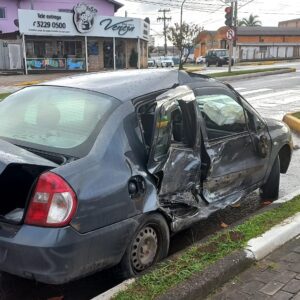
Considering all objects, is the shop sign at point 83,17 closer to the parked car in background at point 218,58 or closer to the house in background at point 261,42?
the parked car in background at point 218,58

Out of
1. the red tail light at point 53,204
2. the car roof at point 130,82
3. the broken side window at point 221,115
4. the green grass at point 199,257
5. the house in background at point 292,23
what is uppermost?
the house in background at point 292,23

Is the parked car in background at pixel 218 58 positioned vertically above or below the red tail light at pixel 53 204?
below

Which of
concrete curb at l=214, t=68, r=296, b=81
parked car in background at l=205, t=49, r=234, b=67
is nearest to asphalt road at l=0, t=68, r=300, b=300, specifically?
concrete curb at l=214, t=68, r=296, b=81

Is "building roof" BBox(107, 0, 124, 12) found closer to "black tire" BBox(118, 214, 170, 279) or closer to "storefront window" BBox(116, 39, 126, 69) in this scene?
"storefront window" BBox(116, 39, 126, 69)

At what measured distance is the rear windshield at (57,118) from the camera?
3.37m

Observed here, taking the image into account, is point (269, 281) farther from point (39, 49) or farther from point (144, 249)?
point (39, 49)

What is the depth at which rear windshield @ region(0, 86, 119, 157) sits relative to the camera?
11.0 feet

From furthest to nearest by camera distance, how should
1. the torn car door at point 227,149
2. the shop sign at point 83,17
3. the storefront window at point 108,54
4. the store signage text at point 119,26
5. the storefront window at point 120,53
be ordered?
the storefront window at point 120,53, the storefront window at point 108,54, the store signage text at point 119,26, the shop sign at point 83,17, the torn car door at point 227,149

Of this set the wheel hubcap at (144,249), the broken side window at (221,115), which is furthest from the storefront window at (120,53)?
the wheel hubcap at (144,249)

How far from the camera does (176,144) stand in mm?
3863

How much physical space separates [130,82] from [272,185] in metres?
2.38

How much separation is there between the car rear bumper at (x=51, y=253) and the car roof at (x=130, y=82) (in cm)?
114

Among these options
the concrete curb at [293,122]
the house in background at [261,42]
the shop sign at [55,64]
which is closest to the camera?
the concrete curb at [293,122]

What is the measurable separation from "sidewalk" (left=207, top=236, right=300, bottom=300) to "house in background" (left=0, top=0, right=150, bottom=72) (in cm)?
3134
